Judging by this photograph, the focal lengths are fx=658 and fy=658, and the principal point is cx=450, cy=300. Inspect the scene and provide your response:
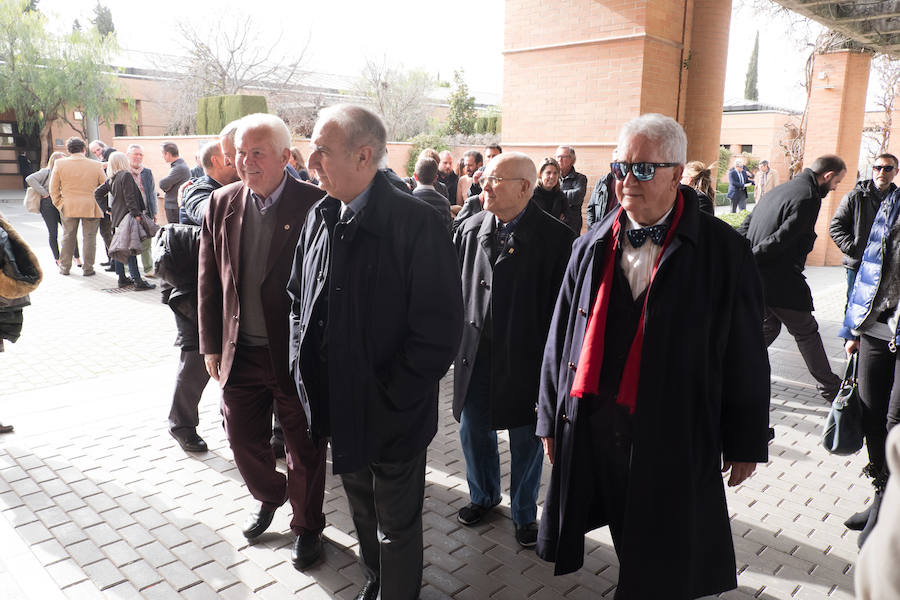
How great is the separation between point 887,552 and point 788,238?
18.2ft

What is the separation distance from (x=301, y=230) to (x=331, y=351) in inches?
36.6

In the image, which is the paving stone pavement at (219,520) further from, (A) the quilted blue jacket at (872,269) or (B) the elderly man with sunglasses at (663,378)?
(A) the quilted blue jacket at (872,269)

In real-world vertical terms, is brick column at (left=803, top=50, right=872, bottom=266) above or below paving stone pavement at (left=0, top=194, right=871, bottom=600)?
above

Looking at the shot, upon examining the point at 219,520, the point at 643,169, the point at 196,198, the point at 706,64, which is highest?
the point at 706,64

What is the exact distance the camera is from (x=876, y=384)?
3.84 metres

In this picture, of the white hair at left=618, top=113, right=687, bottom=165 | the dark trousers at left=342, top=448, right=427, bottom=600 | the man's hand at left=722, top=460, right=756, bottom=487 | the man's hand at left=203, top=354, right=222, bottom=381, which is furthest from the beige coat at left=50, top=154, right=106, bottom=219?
the man's hand at left=722, top=460, right=756, bottom=487

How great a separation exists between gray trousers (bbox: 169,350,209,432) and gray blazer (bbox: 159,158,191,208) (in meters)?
5.41

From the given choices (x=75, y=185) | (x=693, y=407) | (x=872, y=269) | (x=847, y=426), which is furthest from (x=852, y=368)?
(x=75, y=185)

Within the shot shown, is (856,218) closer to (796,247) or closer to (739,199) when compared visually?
(796,247)

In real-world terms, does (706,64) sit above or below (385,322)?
above

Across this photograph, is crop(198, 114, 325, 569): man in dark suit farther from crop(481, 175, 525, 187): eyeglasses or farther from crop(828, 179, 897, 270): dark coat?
crop(828, 179, 897, 270): dark coat

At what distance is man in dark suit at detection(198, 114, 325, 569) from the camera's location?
3332mm

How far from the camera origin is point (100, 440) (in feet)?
16.3

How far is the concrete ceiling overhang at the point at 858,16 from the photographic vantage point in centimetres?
1020
